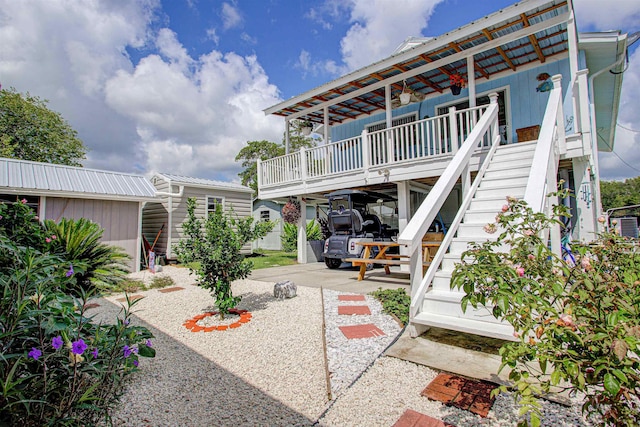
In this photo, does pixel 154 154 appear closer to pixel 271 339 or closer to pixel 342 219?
pixel 342 219

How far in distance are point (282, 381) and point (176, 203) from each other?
10229mm

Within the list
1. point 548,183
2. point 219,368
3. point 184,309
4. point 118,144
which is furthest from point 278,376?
point 118,144

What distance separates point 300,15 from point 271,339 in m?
9.25

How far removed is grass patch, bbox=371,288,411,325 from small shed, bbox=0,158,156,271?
24.3ft

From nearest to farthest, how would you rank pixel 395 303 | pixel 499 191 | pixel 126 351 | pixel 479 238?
pixel 126 351 → pixel 479 238 → pixel 395 303 → pixel 499 191

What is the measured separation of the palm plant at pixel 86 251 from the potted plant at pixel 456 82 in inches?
347

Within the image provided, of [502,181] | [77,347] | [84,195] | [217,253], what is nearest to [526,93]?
[502,181]

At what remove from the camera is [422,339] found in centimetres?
292

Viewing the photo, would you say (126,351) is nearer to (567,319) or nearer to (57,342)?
(57,342)

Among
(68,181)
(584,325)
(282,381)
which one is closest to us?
(584,325)

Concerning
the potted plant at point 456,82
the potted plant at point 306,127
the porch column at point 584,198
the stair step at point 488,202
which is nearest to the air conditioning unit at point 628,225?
the porch column at point 584,198

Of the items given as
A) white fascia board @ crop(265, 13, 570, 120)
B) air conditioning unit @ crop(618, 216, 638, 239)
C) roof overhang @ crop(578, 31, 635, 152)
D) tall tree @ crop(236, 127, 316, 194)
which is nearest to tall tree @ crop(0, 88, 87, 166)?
tall tree @ crop(236, 127, 316, 194)

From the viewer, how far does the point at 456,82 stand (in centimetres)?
737

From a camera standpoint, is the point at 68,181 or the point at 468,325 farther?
the point at 68,181
